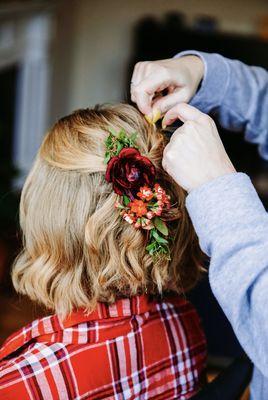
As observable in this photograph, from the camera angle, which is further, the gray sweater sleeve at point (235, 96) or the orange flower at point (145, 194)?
the gray sweater sleeve at point (235, 96)

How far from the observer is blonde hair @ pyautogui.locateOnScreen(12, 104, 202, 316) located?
1.04 meters

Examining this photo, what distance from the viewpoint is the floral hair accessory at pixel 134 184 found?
3.19 feet

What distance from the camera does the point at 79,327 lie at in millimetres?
1077

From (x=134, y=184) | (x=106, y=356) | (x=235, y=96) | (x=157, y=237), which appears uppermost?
(x=235, y=96)

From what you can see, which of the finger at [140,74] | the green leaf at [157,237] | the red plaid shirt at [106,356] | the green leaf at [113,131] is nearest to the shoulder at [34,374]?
the red plaid shirt at [106,356]

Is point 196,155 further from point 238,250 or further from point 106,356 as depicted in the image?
point 106,356

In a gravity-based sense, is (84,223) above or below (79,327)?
above

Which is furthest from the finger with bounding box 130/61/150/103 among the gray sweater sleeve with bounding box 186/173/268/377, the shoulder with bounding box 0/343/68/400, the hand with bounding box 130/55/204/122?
the shoulder with bounding box 0/343/68/400

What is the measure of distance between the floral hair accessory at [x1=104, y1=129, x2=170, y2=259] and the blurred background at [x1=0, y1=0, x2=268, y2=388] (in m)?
2.55

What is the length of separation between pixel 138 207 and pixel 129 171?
0.06 m

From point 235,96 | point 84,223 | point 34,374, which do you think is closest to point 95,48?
point 235,96

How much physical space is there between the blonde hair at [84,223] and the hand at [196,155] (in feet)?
0.51

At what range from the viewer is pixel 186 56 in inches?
49.4

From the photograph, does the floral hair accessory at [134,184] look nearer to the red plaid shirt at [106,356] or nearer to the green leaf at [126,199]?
the green leaf at [126,199]
